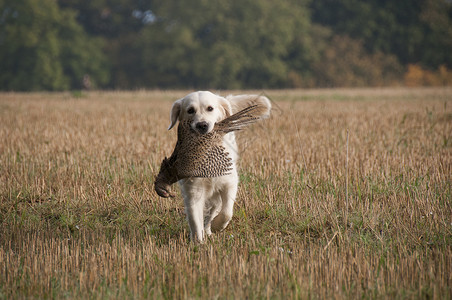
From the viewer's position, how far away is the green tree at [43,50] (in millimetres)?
36938

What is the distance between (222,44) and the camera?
1528 inches

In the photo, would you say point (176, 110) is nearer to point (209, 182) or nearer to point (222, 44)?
point (209, 182)

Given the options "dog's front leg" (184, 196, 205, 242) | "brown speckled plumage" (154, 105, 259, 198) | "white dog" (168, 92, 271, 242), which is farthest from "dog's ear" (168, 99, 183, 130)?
A: "dog's front leg" (184, 196, 205, 242)

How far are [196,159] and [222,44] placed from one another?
36.4 meters

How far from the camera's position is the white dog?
11.9 ft

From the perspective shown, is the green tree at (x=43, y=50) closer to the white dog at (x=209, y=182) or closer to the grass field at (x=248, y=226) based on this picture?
the grass field at (x=248, y=226)

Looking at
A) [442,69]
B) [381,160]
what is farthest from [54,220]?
[442,69]

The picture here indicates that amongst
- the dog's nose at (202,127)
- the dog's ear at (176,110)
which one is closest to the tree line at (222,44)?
the dog's ear at (176,110)

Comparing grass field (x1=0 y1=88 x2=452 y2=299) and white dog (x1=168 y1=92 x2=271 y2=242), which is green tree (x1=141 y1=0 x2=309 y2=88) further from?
white dog (x1=168 y1=92 x2=271 y2=242)

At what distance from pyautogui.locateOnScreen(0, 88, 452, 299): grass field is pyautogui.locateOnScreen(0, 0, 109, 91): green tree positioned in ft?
105

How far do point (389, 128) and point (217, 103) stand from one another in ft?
18.5

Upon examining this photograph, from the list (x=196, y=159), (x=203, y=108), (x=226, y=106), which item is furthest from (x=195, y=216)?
(x=226, y=106)

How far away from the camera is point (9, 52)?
37.6 m

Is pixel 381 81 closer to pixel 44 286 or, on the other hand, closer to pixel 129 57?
pixel 129 57
